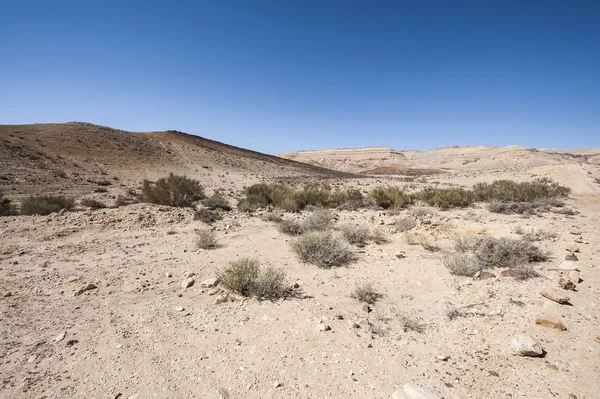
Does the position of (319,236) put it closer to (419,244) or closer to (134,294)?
(419,244)

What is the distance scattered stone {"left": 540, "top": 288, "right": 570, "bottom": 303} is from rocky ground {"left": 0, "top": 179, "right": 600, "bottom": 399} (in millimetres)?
102

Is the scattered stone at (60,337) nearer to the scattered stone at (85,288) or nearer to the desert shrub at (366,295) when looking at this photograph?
the scattered stone at (85,288)

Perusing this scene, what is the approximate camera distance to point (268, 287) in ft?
16.4

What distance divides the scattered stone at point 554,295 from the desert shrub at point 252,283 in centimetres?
385

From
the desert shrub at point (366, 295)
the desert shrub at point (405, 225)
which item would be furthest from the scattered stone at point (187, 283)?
the desert shrub at point (405, 225)

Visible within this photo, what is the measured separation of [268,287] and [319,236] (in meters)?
2.51

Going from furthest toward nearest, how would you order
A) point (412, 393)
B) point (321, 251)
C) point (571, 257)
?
point (321, 251) < point (571, 257) < point (412, 393)

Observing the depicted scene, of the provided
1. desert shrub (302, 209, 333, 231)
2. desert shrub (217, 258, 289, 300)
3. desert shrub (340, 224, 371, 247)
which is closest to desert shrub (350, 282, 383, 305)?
desert shrub (217, 258, 289, 300)

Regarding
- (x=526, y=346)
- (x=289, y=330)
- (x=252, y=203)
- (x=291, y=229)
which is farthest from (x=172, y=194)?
(x=526, y=346)

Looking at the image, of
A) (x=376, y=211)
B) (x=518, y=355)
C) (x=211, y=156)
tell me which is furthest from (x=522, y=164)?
(x=518, y=355)

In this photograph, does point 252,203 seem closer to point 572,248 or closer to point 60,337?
point 60,337

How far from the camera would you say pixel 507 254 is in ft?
20.4

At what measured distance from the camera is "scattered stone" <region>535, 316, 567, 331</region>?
380 cm

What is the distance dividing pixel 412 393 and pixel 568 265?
4874 millimetres
